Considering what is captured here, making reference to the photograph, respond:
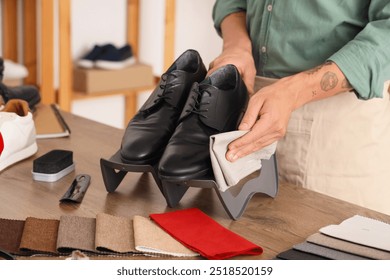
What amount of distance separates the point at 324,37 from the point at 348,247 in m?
0.64

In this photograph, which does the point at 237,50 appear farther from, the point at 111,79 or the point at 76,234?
the point at 111,79

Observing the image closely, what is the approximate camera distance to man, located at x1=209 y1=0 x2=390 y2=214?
1.39 m

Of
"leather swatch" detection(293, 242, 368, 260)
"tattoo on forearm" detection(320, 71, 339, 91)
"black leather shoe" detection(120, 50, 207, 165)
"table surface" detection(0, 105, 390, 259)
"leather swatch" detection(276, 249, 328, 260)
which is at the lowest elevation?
"table surface" detection(0, 105, 390, 259)

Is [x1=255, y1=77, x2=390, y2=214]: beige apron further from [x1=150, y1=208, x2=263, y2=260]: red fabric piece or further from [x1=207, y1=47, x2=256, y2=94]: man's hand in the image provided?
[x1=150, y1=208, x2=263, y2=260]: red fabric piece

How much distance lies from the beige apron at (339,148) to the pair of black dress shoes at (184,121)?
31cm

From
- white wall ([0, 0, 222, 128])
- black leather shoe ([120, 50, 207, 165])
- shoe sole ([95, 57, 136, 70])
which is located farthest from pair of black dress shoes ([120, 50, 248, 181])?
white wall ([0, 0, 222, 128])

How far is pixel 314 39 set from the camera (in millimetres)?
1499

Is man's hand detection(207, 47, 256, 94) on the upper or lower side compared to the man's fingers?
upper

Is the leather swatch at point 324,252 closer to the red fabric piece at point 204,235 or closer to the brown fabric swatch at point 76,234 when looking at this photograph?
the red fabric piece at point 204,235

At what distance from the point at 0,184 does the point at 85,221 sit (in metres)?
0.30

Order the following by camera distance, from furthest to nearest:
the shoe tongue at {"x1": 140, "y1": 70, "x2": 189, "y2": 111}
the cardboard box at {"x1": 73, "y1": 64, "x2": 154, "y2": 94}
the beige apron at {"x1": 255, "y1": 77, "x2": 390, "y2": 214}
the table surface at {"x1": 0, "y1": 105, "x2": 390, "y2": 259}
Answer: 1. the cardboard box at {"x1": 73, "y1": 64, "x2": 154, "y2": 94}
2. the beige apron at {"x1": 255, "y1": 77, "x2": 390, "y2": 214}
3. the shoe tongue at {"x1": 140, "y1": 70, "x2": 189, "y2": 111}
4. the table surface at {"x1": 0, "y1": 105, "x2": 390, "y2": 259}

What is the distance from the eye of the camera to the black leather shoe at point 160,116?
1.22 metres
